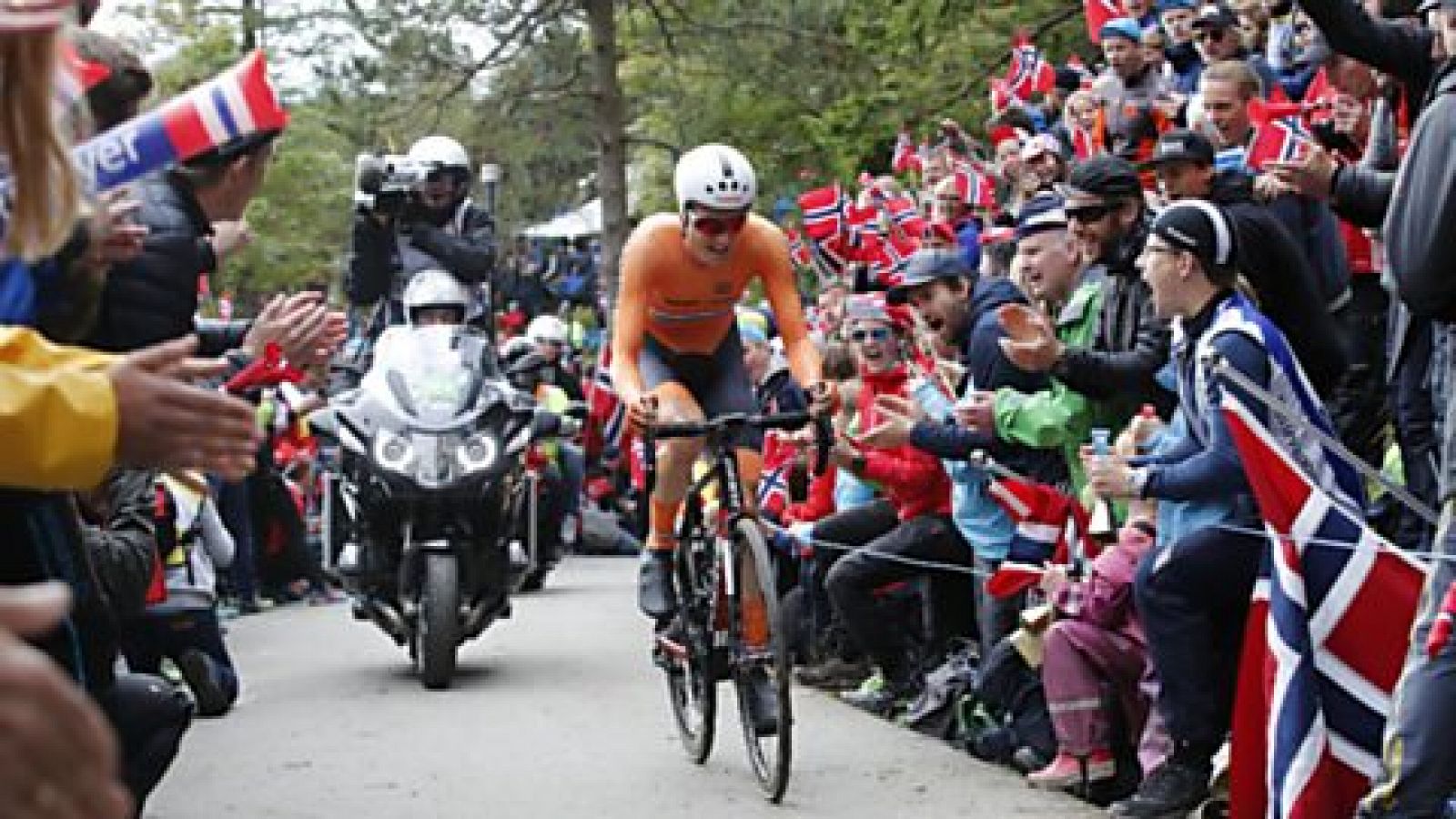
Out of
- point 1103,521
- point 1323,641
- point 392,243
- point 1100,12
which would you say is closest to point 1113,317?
point 1103,521

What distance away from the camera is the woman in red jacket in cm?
960

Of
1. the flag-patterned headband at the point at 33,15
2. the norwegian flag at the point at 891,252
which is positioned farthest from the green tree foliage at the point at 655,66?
the flag-patterned headband at the point at 33,15

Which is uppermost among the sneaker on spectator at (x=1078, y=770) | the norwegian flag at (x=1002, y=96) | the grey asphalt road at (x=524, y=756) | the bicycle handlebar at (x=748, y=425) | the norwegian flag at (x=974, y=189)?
the norwegian flag at (x=1002, y=96)

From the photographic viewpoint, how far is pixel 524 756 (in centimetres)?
898

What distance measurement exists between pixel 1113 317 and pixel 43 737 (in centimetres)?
651

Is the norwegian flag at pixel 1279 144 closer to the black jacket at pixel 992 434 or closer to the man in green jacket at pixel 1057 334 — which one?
the man in green jacket at pixel 1057 334

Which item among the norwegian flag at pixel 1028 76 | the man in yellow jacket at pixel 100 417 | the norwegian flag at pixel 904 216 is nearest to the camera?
the man in yellow jacket at pixel 100 417

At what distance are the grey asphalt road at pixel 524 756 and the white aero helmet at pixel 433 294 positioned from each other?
1.74 metres

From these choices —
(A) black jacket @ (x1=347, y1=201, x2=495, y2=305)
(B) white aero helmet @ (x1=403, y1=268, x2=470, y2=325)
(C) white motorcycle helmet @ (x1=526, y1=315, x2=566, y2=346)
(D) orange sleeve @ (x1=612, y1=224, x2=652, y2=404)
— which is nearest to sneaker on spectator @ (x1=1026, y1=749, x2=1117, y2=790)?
(D) orange sleeve @ (x1=612, y1=224, x2=652, y2=404)

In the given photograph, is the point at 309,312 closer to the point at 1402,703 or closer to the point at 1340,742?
the point at 1402,703

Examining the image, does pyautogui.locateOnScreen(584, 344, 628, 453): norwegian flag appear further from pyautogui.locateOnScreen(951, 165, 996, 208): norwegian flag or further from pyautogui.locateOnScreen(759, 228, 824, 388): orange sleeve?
pyautogui.locateOnScreen(759, 228, 824, 388): orange sleeve

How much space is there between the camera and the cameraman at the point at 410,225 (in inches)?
510

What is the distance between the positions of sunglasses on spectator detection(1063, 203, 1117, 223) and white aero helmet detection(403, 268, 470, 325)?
4664 mm

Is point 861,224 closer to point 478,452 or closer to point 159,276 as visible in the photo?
point 478,452
